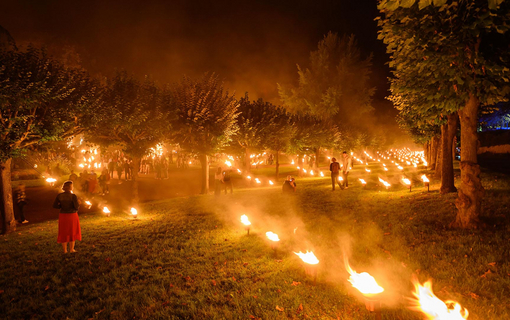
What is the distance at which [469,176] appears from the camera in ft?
24.8

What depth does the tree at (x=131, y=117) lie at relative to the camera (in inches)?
611

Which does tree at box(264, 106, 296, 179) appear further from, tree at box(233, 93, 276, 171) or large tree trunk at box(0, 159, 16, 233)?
large tree trunk at box(0, 159, 16, 233)

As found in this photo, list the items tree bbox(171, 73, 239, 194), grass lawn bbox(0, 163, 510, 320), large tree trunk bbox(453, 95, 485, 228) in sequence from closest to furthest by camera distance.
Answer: grass lawn bbox(0, 163, 510, 320), large tree trunk bbox(453, 95, 485, 228), tree bbox(171, 73, 239, 194)

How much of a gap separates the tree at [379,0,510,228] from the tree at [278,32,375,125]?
135ft

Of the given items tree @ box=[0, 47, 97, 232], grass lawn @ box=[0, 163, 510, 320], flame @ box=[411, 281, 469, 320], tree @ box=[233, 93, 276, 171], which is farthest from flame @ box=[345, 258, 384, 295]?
tree @ box=[233, 93, 276, 171]

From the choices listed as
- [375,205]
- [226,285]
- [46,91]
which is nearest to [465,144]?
[375,205]

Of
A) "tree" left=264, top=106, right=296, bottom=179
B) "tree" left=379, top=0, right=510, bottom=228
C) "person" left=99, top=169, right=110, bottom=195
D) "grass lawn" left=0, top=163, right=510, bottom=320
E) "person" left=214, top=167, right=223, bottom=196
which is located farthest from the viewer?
"tree" left=264, top=106, right=296, bottom=179

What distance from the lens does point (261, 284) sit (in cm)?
573

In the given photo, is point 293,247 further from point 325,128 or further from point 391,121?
point 391,121

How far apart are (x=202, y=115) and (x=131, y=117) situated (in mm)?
5507

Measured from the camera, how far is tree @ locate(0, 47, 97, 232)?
33.7 feet

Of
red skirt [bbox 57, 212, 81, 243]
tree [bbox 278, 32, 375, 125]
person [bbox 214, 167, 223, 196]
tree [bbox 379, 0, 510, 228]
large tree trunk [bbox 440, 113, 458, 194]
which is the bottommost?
red skirt [bbox 57, 212, 81, 243]

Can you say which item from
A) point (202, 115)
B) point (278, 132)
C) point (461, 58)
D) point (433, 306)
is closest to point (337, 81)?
point (278, 132)

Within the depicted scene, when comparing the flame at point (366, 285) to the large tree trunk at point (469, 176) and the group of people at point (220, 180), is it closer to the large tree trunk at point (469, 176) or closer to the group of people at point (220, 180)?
the large tree trunk at point (469, 176)
